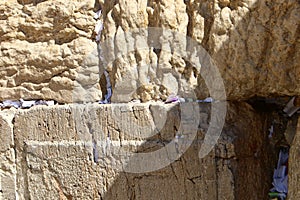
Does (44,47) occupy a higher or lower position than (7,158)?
higher

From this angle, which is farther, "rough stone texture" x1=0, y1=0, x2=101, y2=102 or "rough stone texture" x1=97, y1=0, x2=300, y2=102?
"rough stone texture" x1=0, y1=0, x2=101, y2=102

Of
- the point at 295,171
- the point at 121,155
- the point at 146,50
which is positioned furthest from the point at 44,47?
the point at 295,171

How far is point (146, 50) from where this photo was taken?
265 centimetres

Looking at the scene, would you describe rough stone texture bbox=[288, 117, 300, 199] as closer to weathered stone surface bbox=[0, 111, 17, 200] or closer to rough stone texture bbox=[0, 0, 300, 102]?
rough stone texture bbox=[0, 0, 300, 102]

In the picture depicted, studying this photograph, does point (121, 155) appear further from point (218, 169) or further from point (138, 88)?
point (218, 169)

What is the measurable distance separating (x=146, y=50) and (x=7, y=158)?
1091mm

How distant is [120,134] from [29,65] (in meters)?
0.75

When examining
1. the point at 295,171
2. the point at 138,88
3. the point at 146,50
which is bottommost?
the point at 295,171

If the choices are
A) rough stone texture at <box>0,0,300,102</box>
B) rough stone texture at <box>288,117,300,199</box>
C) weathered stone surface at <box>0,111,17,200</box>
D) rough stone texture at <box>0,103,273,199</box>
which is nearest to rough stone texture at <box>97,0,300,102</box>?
rough stone texture at <box>0,0,300,102</box>

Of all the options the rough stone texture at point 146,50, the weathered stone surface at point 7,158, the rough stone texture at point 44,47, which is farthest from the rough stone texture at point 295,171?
the weathered stone surface at point 7,158

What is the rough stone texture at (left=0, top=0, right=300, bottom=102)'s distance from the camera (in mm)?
2330

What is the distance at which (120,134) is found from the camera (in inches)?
103

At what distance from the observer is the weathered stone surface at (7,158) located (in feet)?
9.28

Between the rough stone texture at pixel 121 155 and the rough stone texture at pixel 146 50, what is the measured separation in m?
0.14
